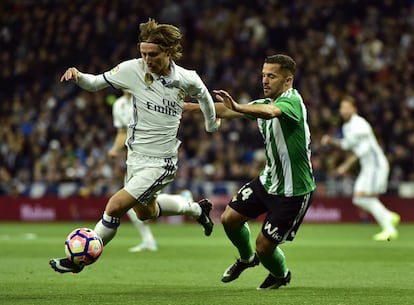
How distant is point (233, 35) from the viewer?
2734 cm

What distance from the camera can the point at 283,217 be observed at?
863cm

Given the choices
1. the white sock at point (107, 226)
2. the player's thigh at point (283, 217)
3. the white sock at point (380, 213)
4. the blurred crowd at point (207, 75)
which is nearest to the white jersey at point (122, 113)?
the white sock at point (107, 226)

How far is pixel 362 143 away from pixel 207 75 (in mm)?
9650

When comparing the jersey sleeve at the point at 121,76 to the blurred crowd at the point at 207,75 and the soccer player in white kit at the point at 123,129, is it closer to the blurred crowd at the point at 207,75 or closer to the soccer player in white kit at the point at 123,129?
the soccer player in white kit at the point at 123,129

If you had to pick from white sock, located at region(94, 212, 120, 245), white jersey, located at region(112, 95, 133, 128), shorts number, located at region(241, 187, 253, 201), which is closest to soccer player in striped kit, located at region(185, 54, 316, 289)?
shorts number, located at region(241, 187, 253, 201)

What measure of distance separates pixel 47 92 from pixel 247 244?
1912 cm

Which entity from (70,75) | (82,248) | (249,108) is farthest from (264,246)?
(70,75)

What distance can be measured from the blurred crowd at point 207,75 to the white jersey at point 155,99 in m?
13.8

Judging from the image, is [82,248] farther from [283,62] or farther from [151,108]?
[283,62]

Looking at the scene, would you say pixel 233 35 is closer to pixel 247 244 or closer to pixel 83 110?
pixel 83 110

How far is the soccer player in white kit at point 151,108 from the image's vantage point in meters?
8.96

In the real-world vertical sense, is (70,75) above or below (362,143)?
above

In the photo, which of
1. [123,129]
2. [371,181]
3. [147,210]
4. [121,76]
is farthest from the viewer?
[371,181]

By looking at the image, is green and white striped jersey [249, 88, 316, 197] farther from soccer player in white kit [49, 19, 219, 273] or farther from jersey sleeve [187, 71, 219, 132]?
soccer player in white kit [49, 19, 219, 273]
